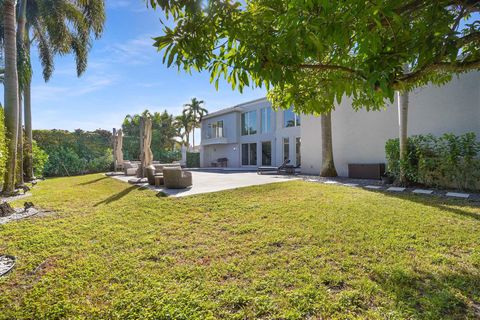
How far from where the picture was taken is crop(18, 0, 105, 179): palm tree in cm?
1207

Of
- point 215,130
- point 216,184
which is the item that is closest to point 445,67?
point 216,184

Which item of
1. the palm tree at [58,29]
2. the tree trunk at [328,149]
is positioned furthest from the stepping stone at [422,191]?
the palm tree at [58,29]

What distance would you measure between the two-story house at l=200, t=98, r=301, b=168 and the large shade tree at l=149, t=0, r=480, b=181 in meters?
18.6

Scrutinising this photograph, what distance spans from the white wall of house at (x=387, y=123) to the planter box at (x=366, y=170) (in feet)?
1.71

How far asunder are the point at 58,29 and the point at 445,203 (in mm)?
18357

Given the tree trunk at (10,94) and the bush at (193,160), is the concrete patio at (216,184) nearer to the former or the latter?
the tree trunk at (10,94)

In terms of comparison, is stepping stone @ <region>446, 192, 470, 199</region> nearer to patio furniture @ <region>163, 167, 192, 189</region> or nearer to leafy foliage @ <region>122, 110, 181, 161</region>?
patio furniture @ <region>163, 167, 192, 189</region>

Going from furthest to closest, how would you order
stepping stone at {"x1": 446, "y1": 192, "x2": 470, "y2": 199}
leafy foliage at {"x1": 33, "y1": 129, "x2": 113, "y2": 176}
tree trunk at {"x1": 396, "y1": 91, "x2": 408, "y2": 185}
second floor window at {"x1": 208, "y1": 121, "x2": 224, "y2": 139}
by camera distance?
second floor window at {"x1": 208, "y1": 121, "x2": 224, "y2": 139} < leafy foliage at {"x1": 33, "y1": 129, "x2": 113, "y2": 176} < tree trunk at {"x1": 396, "y1": 91, "x2": 408, "y2": 185} < stepping stone at {"x1": 446, "y1": 192, "x2": 470, "y2": 199}

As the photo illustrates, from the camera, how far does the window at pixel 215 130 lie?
29.5 m

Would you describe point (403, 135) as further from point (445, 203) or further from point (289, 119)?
point (289, 119)

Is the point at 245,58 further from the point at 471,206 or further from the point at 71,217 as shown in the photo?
the point at 471,206

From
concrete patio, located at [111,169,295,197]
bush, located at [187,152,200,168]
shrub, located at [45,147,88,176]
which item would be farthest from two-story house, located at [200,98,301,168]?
shrub, located at [45,147,88,176]

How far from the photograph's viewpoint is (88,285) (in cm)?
307

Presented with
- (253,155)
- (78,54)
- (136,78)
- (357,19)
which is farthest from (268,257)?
(253,155)
